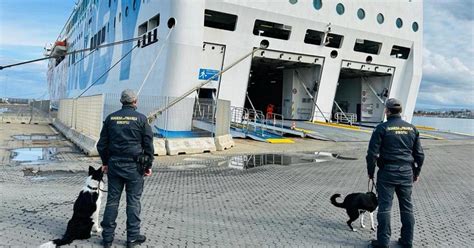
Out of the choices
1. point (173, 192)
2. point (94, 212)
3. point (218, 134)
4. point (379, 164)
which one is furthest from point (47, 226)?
point (218, 134)

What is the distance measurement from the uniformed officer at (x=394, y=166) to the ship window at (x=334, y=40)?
18651 millimetres

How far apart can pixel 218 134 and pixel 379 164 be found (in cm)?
1057

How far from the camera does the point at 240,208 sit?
20.2ft

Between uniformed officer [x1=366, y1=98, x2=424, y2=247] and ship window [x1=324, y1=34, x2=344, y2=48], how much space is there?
1865 centimetres

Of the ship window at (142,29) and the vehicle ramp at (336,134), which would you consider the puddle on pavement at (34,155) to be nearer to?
the ship window at (142,29)

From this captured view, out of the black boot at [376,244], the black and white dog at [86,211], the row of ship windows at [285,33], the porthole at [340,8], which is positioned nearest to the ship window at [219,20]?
the row of ship windows at [285,33]

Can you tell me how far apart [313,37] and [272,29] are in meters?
3.19

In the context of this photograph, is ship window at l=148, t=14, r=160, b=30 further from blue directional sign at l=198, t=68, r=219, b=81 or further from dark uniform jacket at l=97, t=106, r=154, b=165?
dark uniform jacket at l=97, t=106, r=154, b=165

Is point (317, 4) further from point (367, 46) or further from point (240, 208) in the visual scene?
point (240, 208)

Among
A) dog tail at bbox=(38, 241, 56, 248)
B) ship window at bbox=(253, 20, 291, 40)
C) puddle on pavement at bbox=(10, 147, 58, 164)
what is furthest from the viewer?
ship window at bbox=(253, 20, 291, 40)

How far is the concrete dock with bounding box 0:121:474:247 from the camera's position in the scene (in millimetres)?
4719

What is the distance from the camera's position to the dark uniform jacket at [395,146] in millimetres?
4402

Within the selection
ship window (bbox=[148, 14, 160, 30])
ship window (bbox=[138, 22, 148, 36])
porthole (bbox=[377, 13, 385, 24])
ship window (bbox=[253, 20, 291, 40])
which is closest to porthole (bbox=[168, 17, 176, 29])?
ship window (bbox=[148, 14, 160, 30])

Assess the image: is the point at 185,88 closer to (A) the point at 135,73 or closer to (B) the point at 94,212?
(A) the point at 135,73
